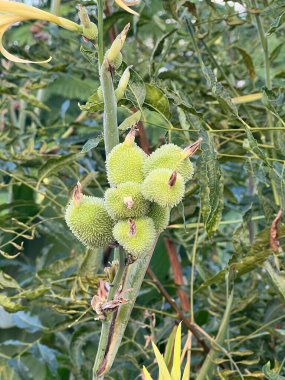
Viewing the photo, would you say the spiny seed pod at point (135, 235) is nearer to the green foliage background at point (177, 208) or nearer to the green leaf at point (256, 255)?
the green foliage background at point (177, 208)

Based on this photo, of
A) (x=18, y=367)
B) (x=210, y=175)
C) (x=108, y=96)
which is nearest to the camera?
(x=108, y=96)

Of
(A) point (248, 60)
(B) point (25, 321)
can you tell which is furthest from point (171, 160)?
(B) point (25, 321)

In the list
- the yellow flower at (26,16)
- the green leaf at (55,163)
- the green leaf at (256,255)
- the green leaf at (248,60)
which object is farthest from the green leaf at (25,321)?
the yellow flower at (26,16)

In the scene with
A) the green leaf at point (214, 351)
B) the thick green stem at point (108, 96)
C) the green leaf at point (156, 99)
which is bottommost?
the green leaf at point (214, 351)

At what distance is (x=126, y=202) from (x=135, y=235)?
0.9 inches

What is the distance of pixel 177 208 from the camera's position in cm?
79

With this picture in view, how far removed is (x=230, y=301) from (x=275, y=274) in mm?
89

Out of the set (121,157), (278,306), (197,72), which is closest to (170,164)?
(121,157)

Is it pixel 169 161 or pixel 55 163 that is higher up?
pixel 169 161

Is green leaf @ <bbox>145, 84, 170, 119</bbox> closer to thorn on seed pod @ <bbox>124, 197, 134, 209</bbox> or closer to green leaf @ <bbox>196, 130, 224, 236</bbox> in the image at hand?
green leaf @ <bbox>196, 130, 224, 236</bbox>

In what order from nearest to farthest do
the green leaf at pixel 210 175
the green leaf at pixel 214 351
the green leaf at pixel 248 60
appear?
1. the green leaf at pixel 210 175
2. the green leaf at pixel 214 351
3. the green leaf at pixel 248 60

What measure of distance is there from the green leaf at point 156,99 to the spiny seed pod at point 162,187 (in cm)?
15

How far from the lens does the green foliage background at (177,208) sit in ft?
2.00

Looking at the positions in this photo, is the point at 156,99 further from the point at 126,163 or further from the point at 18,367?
the point at 18,367
